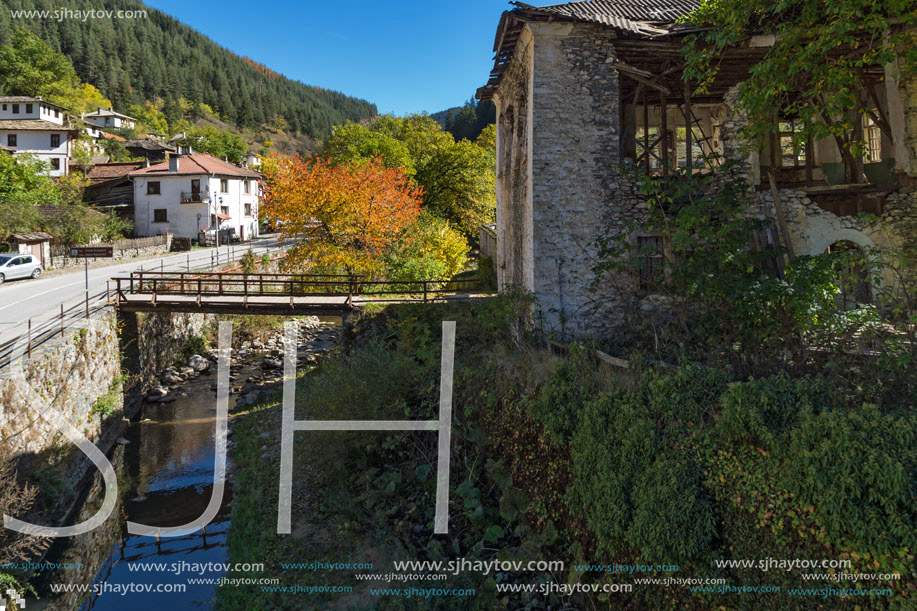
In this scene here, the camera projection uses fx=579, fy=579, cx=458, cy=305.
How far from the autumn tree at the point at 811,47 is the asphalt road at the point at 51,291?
17.5m

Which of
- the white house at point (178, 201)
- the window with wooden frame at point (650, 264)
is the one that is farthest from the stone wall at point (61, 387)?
the white house at point (178, 201)

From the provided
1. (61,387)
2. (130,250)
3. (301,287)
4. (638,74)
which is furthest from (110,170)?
(638,74)

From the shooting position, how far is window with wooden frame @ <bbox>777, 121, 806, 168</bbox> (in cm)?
1052

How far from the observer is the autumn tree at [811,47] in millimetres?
9344

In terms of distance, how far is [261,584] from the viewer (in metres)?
9.83

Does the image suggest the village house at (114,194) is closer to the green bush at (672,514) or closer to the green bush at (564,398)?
the green bush at (564,398)

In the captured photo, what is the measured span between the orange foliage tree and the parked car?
11.7 metres

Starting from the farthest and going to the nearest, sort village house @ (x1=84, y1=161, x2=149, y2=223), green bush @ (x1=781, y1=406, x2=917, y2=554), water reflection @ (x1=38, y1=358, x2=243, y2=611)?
village house @ (x1=84, y1=161, x2=149, y2=223) → water reflection @ (x1=38, y1=358, x2=243, y2=611) → green bush @ (x1=781, y1=406, x2=917, y2=554)

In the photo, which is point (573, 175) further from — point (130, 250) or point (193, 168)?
point (193, 168)

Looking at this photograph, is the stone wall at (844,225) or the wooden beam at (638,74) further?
the wooden beam at (638,74)

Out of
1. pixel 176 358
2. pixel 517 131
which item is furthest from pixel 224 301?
pixel 517 131

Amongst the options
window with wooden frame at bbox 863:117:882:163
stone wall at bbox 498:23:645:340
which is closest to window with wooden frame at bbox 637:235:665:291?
stone wall at bbox 498:23:645:340

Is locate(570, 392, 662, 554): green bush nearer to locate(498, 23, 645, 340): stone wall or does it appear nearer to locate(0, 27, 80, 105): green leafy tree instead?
locate(498, 23, 645, 340): stone wall

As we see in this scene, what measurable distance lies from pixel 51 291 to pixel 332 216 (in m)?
11.0
